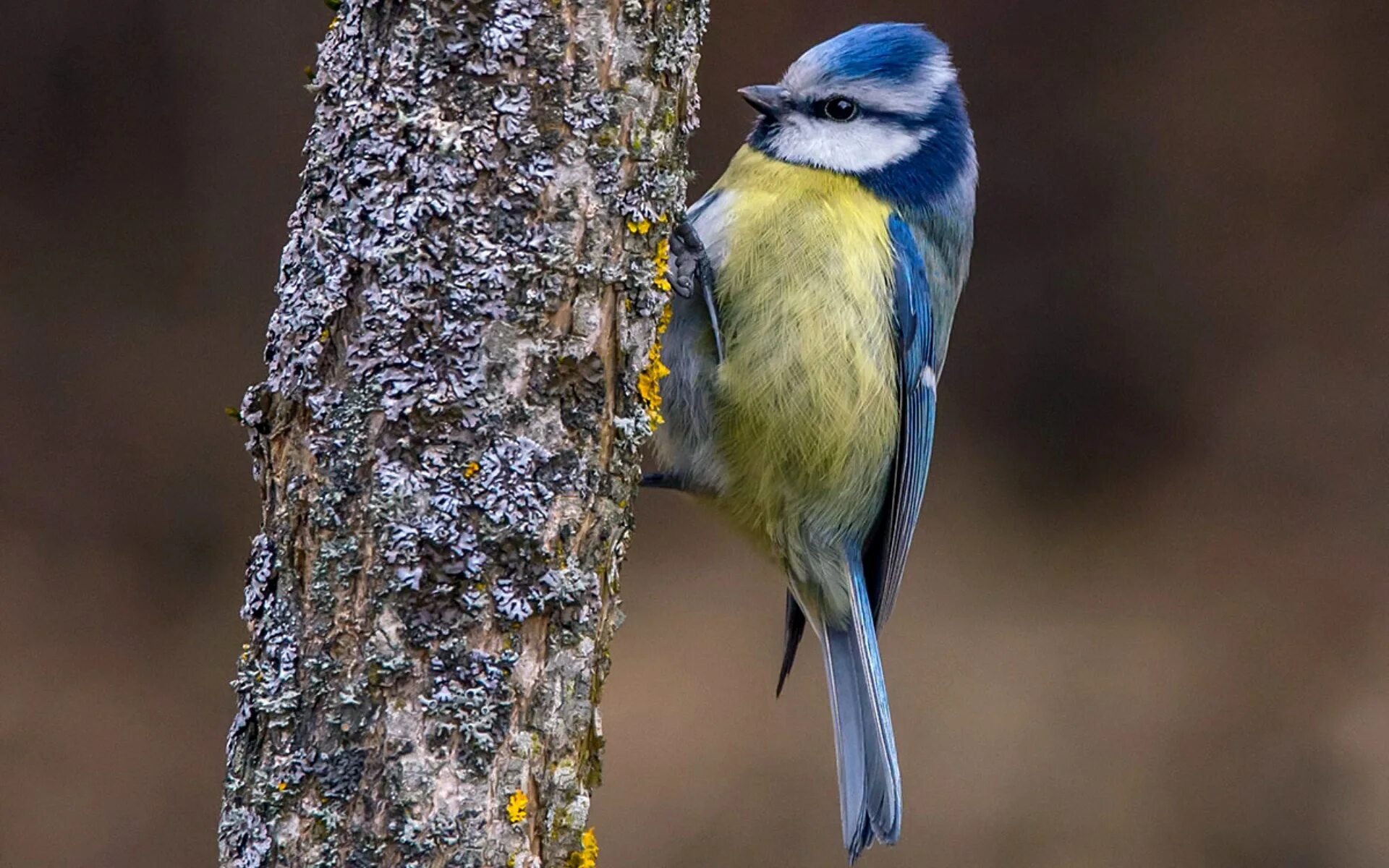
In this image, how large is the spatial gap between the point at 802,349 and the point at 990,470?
1.74m

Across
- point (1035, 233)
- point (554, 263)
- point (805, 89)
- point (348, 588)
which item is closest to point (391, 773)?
point (348, 588)

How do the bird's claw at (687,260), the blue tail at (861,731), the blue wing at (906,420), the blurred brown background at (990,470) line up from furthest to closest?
the blurred brown background at (990,470) → the blue wing at (906,420) → the blue tail at (861,731) → the bird's claw at (687,260)

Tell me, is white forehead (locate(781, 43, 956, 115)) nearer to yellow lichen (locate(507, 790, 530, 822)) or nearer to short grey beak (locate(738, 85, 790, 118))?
short grey beak (locate(738, 85, 790, 118))

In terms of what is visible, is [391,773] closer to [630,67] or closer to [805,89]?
[630,67]

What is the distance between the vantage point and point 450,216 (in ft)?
5.00

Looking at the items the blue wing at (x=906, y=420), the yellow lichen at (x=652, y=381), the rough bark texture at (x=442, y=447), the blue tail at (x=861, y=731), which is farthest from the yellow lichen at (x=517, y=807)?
the blue wing at (x=906, y=420)

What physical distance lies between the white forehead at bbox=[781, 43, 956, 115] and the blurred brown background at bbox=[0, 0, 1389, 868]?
4.19ft

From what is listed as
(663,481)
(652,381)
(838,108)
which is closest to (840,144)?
(838,108)

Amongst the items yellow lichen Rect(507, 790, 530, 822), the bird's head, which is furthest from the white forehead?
yellow lichen Rect(507, 790, 530, 822)

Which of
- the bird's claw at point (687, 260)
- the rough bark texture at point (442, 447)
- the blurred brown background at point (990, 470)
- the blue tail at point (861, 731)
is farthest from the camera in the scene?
the blurred brown background at point (990, 470)

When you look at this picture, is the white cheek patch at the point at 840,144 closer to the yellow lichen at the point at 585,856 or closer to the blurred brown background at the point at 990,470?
the yellow lichen at the point at 585,856

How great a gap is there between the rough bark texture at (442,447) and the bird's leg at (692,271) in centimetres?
57

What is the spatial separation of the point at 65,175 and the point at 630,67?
7.61ft

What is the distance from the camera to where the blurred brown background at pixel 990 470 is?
11.1 ft
